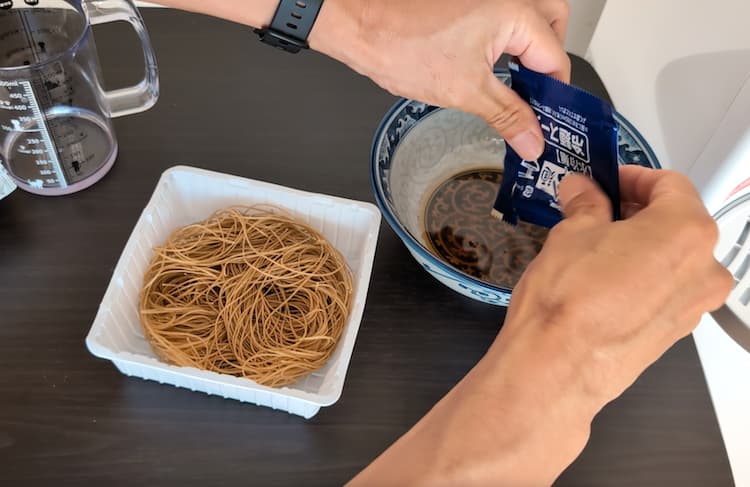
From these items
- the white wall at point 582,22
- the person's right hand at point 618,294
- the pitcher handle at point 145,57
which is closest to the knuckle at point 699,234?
the person's right hand at point 618,294

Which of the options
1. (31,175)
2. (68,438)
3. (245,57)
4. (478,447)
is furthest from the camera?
(245,57)

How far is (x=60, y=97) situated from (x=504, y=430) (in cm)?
57

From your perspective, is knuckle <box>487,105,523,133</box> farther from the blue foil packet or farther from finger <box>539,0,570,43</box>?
finger <box>539,0,570,43</box>

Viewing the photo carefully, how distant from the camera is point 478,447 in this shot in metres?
0.45

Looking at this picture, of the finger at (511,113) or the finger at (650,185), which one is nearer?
the finger at (650,185)

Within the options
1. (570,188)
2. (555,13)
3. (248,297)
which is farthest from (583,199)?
(248,297)

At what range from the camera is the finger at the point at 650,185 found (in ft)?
1.73

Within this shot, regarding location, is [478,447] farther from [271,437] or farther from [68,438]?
[68,438]

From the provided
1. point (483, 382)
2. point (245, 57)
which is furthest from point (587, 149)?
point (245, 57)

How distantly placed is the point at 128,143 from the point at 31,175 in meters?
0.12

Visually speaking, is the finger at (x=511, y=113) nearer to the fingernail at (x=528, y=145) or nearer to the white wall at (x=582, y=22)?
the fingernail at (x=528, y=145)

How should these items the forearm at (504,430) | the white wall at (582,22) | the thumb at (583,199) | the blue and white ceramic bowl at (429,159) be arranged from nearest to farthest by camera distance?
the forearm at (504,430)
the thumb at (583,199)
the blue and white ceramic bowl at (429,159)
the white wall at (582,22)

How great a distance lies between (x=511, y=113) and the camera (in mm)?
651

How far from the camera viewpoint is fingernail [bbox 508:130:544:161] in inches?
25.8
